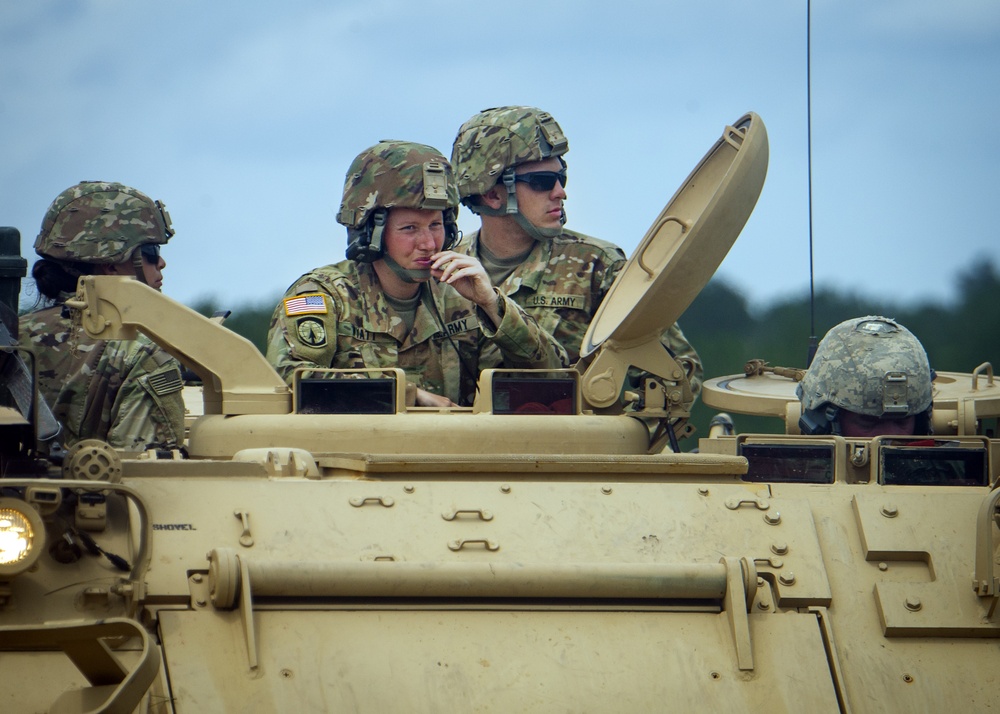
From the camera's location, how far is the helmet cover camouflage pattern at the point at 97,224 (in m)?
7.69

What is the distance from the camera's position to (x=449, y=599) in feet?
15.3

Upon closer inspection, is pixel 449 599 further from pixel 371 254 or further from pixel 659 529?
pixel 371 254

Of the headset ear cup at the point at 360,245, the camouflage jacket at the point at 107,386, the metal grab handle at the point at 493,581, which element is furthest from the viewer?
the headset ear cup at the point at 360,245

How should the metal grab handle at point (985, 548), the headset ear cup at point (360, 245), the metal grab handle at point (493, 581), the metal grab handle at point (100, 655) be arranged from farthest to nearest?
the headset ear cup at point (360, 245)
the metal grab handle at point (985, 548)
the metal grab handle at point (493, 581)
the metal grab handle at point (100, 655)

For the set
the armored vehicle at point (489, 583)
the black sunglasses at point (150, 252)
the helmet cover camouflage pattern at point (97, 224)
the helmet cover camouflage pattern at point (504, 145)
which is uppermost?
the helmet cover camouflage pattern at point (504, 145)

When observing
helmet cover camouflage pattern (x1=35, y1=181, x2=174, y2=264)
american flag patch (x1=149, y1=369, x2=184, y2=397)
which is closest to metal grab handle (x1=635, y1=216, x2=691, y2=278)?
american flag patch (x1=149, y1=369, x2=184, y2=397)

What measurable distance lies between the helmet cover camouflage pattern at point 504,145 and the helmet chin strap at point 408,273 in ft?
4.94

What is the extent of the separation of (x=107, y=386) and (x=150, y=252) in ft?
3.00

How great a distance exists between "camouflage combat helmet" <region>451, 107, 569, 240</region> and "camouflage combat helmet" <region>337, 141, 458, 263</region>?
1.16 meters

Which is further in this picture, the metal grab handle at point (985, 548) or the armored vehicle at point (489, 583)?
the metal grab handle at point (985, 548)

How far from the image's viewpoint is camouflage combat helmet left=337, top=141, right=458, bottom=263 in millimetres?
7383

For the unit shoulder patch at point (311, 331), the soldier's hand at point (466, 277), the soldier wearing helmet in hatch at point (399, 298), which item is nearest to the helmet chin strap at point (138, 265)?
the soldier wearing helmet in hatch at point (399, 298)

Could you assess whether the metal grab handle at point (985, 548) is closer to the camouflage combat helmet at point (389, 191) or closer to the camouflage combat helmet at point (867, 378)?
the camouflage combat helmet at point (867, 378)

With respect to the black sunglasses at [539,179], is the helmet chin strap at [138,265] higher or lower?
lower
